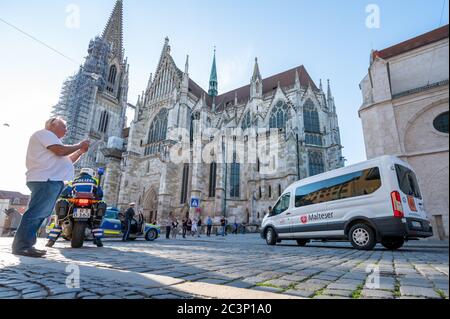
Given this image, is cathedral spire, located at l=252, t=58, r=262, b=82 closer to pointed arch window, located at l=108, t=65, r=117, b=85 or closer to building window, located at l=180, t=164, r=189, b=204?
building window, located at l=180, t=164, r=189, b=204

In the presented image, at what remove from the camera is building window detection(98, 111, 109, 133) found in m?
45.5

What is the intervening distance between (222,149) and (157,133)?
11.6 m

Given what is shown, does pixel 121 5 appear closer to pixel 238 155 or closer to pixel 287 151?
pixel 238 155

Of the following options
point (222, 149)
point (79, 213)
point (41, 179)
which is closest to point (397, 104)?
point (79, 213)

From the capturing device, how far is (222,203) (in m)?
24.3

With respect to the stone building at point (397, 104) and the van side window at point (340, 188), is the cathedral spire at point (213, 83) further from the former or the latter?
the van side window at point (340, 188)

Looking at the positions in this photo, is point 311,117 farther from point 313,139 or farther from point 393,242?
point 393,242

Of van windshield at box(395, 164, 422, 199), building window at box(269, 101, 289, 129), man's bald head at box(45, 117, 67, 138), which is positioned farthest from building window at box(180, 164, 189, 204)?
van windshield at box(395, 164, 422, 199)

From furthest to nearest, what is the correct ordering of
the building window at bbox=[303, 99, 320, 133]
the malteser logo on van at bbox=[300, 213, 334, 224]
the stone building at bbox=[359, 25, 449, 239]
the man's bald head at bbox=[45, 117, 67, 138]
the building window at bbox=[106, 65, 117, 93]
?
1. the building window at bbox=[106, 65, 117, 93]
2. the building window at bbox=[303, 99, 320, 133]
3. the stone building at bbox=[359, 25, 449, 239]
4. the malteser logo on van at bbox=[300, 213, 334, 224]
5. the man's bald head at bbox=[45, 117, 67, 138]

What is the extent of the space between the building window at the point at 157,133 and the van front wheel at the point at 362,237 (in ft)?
92.8

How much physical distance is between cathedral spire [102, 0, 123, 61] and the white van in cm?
5350

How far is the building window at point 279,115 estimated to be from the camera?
96.2 ft

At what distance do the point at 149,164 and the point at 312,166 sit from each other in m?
19.9

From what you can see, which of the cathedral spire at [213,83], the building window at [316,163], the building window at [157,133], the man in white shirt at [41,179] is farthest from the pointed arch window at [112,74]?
the man in white shirt at [41,179]
